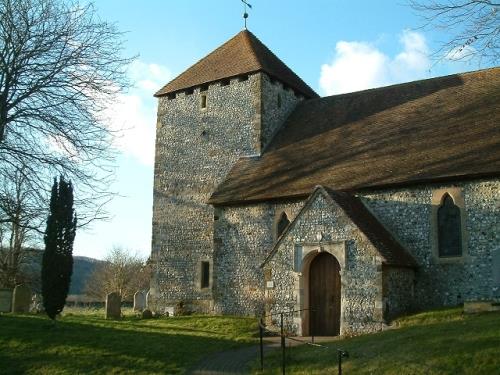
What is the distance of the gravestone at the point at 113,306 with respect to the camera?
2245 cm

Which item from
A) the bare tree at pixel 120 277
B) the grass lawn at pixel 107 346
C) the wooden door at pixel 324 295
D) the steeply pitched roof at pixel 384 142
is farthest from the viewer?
the bare tree at pixel 120 277

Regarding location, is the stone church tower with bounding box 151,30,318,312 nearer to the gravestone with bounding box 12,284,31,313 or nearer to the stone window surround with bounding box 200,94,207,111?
the stone window surround with bounding box 200,94,207,111

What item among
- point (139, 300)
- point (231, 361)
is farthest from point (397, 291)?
point (139, 300)

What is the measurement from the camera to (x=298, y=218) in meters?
17.1

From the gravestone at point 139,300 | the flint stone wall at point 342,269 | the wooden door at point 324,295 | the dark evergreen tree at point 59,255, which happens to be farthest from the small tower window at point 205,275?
the gravestone at point 139,300

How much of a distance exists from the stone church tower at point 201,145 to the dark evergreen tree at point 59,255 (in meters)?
4.17

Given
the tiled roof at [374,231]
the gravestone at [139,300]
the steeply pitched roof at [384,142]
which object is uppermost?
the steeply pitched roof at [384,142]

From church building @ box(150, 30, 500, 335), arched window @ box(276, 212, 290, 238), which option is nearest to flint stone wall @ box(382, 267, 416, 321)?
church building @ box(150, 30, 500, 335)

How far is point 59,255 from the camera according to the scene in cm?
2050

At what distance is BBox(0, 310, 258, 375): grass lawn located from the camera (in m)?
12.6

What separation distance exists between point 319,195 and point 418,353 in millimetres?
6897

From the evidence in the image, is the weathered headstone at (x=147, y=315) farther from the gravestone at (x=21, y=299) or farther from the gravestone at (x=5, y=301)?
the gravestone at (x=5, y=301)

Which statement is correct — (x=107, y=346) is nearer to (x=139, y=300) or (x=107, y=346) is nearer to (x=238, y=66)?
(x=238, y=66)

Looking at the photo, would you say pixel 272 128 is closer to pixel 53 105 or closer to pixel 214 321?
pixel 214 321
